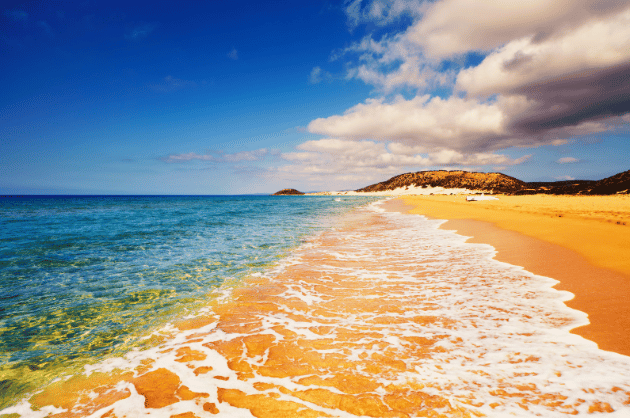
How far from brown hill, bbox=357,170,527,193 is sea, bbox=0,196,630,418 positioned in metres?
152

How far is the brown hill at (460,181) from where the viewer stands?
147 metres

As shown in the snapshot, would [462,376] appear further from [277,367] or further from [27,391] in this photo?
[27,391]

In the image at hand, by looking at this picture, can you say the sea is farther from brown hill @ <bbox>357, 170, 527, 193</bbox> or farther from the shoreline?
brown hill @ <bbox>357, 170, 527, 193</bbox>

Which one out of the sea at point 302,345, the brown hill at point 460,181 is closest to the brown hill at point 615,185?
the sea at point 302,345

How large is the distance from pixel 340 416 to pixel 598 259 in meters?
10.6

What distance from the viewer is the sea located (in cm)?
350

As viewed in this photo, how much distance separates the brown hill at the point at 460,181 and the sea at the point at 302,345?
497 feet

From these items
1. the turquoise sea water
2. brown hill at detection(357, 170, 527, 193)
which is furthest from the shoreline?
brown hill at detection(357, 170, 527, 193)

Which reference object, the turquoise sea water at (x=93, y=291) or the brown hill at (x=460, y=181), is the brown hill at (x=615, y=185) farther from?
the brown hill at (x=460, y=181)

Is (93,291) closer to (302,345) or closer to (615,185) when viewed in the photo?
(302,345)

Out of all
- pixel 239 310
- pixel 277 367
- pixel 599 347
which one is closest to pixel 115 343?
pixel 239 310

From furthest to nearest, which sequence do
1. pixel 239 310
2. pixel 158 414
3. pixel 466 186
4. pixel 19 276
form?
pixel 466 186 < pixel 19 276 < pixel 239 310 < pixel 158 414

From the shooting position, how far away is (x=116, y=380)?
4.18m

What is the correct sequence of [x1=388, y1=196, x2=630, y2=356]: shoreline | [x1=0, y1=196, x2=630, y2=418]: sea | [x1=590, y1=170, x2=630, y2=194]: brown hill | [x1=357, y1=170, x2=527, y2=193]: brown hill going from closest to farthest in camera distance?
[x1=0, y1=196, x2=630, y2=418]: sea
[x1=388, y1=196, x2=630, y2=356]: shoreline
[x1=590, y1=170, x2=630, y2=194]: brown hill
[x1=357, y1=170, x2=527, y2=193]: brown hill
